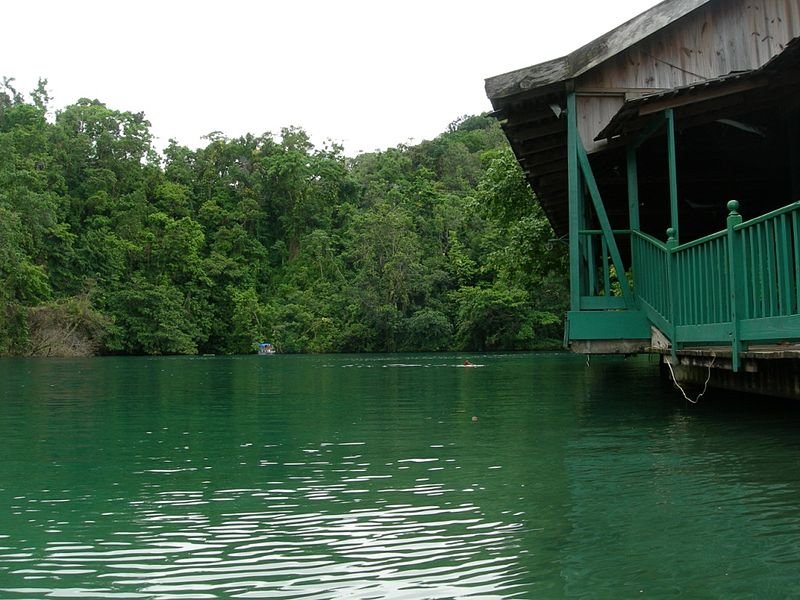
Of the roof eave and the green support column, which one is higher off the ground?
the roof eave

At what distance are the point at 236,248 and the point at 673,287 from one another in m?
65.2

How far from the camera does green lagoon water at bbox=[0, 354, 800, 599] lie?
3689 millimetres

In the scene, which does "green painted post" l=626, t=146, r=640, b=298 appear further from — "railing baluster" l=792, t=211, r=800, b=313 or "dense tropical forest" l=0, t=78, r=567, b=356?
"dense tropical forest" l=0, t=78, r=567, b=356

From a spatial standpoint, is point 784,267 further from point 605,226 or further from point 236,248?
point 236,248

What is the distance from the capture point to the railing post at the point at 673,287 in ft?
30.5

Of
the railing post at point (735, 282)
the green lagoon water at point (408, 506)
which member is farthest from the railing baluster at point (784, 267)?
the green lagoon water at point (408, 506)

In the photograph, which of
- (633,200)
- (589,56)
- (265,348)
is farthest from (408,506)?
(265,348)

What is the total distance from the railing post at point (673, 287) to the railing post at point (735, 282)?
1.57 m

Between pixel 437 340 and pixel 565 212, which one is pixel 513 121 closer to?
pixel 565 212

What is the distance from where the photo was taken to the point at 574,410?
11.3 meters

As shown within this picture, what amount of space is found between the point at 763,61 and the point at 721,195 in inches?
192

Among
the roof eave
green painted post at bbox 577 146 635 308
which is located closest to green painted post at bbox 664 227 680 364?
green painted post at bbox 577 146 635 308

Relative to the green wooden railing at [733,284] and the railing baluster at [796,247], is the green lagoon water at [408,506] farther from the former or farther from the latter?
the railing baluster at [796,247]

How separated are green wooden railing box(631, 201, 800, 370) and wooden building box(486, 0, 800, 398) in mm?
21
